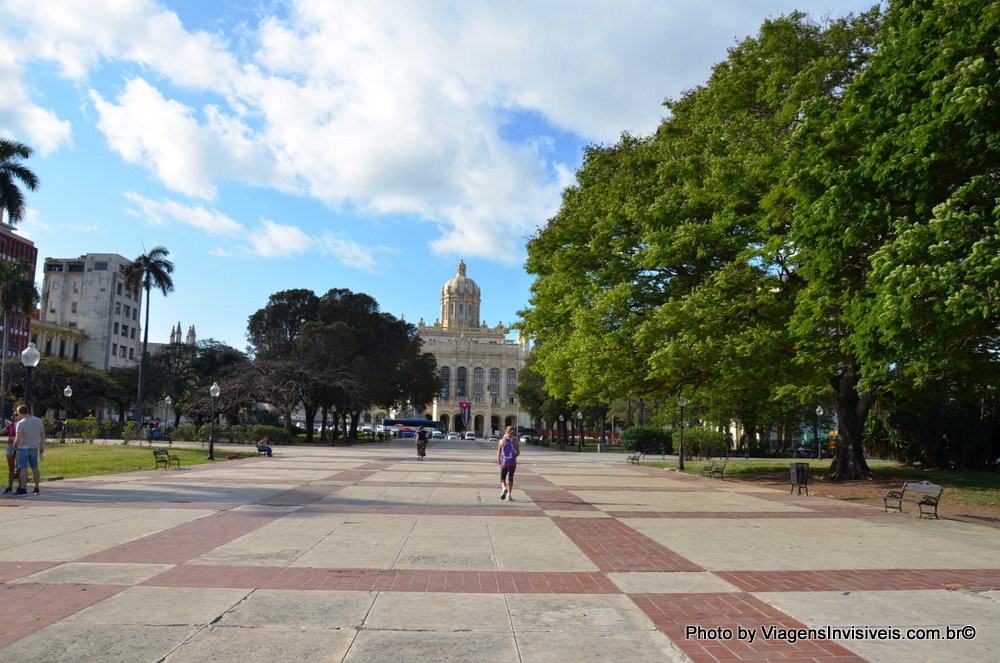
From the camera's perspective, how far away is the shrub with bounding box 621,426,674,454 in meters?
43.9

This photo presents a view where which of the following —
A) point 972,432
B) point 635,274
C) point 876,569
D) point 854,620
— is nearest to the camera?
point 854,620

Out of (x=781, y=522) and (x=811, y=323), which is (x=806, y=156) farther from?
(x=781, y=522)

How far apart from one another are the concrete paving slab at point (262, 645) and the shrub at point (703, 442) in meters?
36.0

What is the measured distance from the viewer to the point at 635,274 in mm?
20453

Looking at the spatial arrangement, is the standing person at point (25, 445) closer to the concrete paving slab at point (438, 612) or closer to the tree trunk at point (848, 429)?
the concrete paving slab at point (438, 612)

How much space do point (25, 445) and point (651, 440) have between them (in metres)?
37.2

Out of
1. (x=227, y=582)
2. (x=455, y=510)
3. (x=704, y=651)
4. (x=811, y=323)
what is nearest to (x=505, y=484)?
(x=455, y=510)

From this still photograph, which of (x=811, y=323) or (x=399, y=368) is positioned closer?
(x=811, y=323)

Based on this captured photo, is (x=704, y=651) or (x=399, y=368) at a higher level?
(x=399, y=368)

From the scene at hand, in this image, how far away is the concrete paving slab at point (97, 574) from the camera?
623 cm

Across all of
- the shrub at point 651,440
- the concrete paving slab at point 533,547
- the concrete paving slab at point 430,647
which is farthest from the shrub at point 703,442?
the concrete paving slab at point 430,647

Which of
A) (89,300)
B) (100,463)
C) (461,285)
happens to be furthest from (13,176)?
(461,285)

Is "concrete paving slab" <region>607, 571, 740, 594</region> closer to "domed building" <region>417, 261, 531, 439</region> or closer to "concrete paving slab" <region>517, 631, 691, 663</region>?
"concrete paving slab" <region>517, 631, 691, 663</region>

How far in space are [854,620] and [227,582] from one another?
18.2ft
